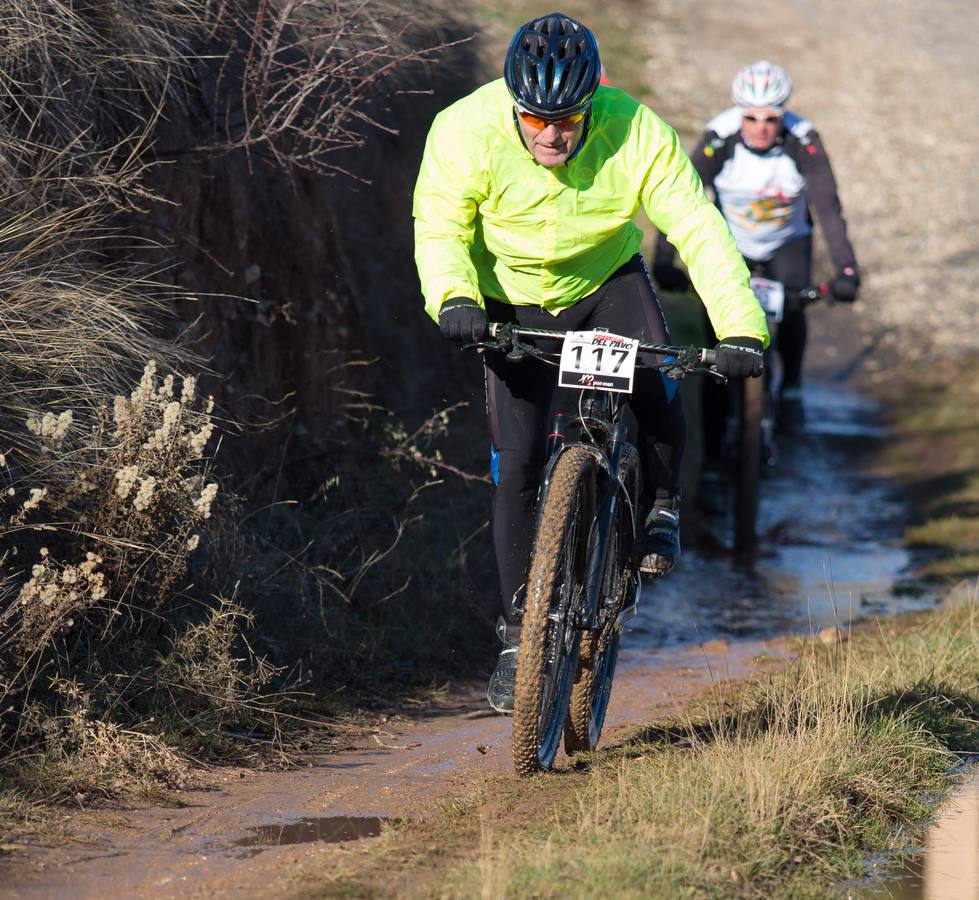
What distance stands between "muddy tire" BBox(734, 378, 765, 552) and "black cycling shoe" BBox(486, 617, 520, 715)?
465cm

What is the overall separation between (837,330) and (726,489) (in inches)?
266

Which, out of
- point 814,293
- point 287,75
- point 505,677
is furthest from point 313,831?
point 814,293

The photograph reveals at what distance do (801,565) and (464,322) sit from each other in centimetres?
514

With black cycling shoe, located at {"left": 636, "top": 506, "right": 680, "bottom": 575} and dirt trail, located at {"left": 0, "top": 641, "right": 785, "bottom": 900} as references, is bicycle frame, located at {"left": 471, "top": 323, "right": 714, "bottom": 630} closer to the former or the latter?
black cycling shoe, located at {"left": 636, "top": 506, "right": 680, "bottom": 575}

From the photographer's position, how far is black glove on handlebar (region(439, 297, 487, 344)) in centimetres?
473

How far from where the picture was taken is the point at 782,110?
9492 millimetres

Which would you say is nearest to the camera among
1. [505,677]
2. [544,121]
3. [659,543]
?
[544,121]

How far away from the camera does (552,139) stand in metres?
4.90

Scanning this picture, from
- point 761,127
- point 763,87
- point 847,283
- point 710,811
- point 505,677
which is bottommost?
point 710,811

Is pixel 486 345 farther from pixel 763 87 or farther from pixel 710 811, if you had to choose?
pixel 763 87

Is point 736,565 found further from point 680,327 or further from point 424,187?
point 424,187

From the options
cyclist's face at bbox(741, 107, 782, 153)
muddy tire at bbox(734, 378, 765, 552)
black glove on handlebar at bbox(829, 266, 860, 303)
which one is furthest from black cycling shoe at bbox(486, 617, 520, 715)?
cyclist's face at bbox(741, 107, 782, 153)

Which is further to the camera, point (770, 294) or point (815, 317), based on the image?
point (815, 317)

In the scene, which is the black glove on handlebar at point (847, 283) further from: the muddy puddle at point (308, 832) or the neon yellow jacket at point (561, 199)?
the muddy puddle at point (308, 832)
